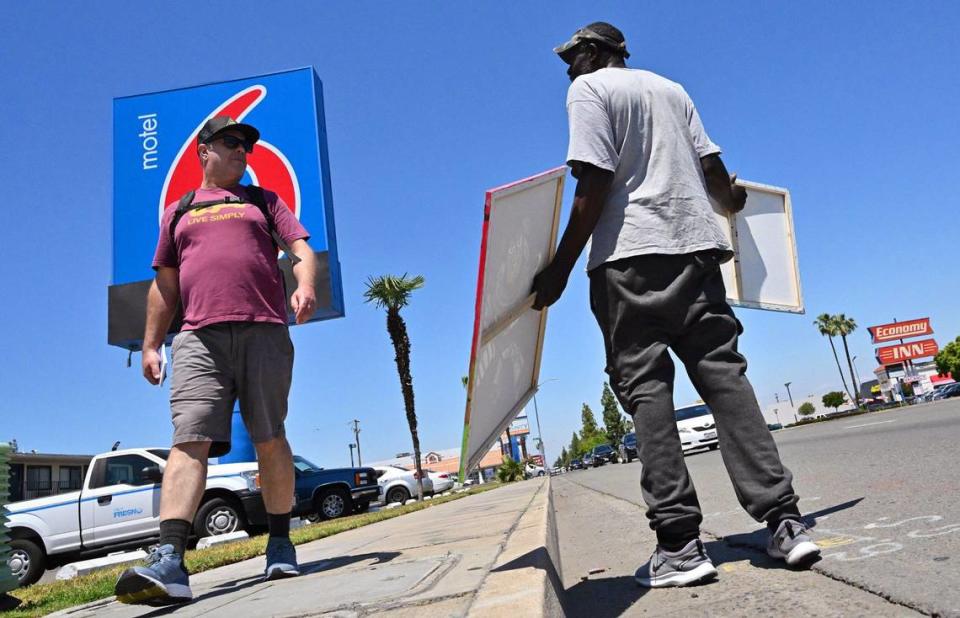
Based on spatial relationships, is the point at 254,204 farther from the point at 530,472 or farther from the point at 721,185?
the point at 530,472

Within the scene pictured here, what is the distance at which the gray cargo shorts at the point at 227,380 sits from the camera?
2795mm

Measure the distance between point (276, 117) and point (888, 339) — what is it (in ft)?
255

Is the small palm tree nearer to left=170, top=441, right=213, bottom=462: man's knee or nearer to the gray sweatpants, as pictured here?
left=170, top=441, right=213, bottom=462: man's knee

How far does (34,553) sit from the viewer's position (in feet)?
31.8

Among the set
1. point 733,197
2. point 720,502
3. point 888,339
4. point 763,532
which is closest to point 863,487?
point 720,502

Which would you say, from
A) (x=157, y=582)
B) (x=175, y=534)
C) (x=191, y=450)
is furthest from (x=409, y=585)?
(x=191, y=450)

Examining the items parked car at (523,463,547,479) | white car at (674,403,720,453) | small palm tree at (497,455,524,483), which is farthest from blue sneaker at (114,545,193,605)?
parked car at (523,463,547,479)

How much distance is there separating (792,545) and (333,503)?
44.1 feet

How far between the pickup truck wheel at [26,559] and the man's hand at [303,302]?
901cm

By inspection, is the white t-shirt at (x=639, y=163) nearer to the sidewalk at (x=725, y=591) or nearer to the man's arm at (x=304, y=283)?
the sidewalk at (x=725, y=591)

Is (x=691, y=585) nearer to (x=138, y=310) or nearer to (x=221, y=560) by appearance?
(x=221, y=560)

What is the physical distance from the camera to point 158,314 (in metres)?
3.10

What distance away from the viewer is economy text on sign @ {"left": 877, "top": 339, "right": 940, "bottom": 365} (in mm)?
73062

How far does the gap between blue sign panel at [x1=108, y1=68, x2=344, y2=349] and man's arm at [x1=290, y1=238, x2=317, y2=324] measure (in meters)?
8.01
